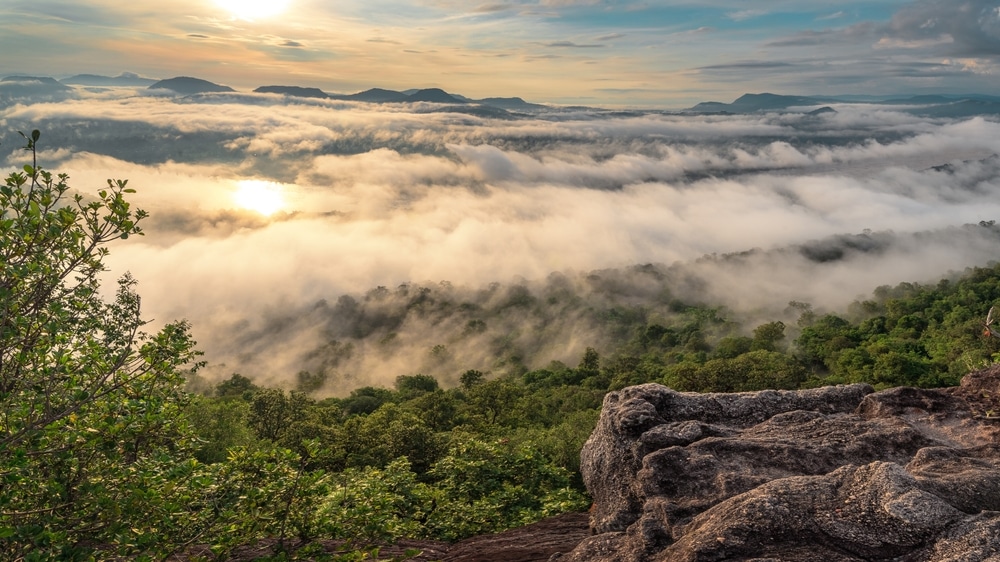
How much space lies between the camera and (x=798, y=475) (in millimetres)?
12852

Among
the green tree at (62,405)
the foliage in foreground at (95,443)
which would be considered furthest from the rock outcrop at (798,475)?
the green tree at (62,405)

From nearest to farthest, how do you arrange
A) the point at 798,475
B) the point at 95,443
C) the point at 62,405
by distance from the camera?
the point at 95,443 → the point at 798,475 → the point at 62,405

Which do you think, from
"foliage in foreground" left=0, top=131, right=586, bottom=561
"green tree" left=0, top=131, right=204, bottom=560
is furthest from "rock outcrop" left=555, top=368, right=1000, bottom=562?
"green tree" left=0, top=131, right=204, bottom=560

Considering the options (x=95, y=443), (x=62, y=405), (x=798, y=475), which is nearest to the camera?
(x=95, y=443)

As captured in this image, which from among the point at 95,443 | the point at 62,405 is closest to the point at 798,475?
the point at 95,443

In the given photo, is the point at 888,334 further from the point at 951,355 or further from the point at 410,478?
the point at 410,478

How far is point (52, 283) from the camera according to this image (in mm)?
11977

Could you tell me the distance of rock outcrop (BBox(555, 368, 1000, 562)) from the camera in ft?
31.8

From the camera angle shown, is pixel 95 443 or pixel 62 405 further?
pixel 62 405

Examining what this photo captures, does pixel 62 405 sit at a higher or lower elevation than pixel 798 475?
higher

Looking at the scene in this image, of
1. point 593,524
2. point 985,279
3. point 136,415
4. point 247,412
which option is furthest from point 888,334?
point 136,415

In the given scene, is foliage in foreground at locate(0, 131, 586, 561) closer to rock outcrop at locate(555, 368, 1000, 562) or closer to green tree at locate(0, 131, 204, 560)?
green tree at locate(0, 131, 204, 560)

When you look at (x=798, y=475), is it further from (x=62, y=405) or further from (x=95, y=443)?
(x=62, y=405)

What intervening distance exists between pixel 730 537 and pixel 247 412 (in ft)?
202
